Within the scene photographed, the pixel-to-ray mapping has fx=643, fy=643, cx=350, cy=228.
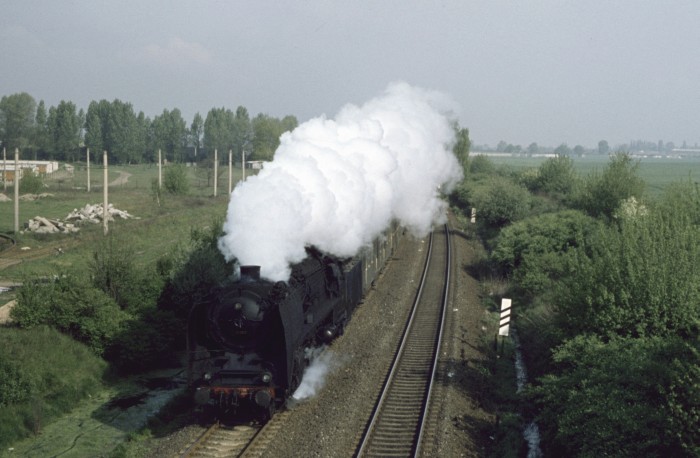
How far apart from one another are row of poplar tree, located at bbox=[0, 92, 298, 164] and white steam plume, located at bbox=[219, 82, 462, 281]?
67.2 meters

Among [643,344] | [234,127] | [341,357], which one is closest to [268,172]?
[341,357]

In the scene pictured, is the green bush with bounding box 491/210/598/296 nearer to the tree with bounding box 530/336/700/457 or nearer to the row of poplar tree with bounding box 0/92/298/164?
the tree with bounding box 530/336/700/457

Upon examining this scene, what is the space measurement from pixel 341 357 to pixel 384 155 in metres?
8.85

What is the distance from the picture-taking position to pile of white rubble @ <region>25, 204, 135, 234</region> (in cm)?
4303

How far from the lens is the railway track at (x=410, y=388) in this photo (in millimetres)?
13922

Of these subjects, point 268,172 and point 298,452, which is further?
point 268,172

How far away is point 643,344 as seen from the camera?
1449cm

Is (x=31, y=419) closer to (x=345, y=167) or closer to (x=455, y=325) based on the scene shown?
(x=345, y=167)

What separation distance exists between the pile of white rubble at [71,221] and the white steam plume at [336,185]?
2388 centimetres

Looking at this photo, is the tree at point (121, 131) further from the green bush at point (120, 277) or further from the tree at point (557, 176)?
the green bush at point (120, 277)

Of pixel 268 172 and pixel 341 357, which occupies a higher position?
pixel 268 172

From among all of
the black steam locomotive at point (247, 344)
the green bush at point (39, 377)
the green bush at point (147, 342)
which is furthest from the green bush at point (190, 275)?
the black steam locomotive at point (247, 344)

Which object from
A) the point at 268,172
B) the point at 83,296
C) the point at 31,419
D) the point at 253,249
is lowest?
the point at 31,419

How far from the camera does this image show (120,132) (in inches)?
4658
